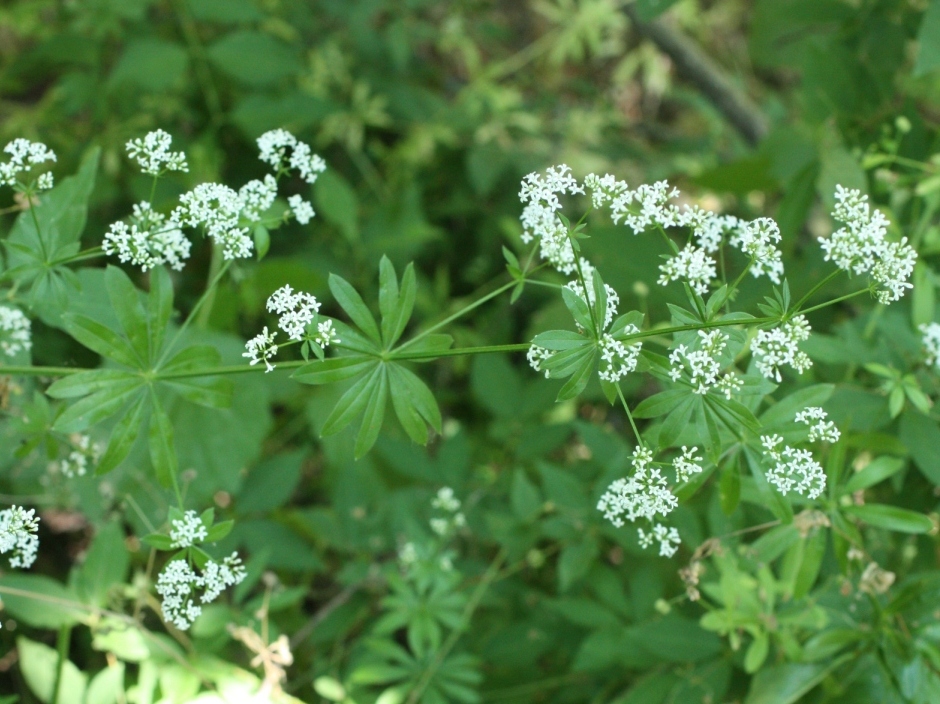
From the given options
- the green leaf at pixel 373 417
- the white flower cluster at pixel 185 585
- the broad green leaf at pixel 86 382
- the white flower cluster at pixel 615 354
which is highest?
the broad green leaf at pixel 86 382

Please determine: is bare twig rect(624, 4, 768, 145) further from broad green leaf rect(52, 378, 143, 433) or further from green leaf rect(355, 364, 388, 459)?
broad green leaf rect(52, 378, 143, 433)

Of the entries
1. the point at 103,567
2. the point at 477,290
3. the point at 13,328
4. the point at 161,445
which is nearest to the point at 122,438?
the point at 161,445

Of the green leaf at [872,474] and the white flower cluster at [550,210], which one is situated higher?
the white flower cluster at [550,210]

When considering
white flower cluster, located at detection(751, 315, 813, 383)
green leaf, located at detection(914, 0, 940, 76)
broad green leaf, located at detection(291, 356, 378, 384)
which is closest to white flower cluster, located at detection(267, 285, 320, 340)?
broad green leaf, located at detection(291, 356, 378, 384)

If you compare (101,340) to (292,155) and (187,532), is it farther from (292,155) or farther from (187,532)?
(292,155)

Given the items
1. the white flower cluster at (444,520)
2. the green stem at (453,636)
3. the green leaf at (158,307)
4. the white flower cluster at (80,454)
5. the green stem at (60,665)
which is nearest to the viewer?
the green leaf at (158,307)

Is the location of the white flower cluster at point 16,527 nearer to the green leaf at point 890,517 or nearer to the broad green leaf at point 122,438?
the broad green leaf at point 122,438

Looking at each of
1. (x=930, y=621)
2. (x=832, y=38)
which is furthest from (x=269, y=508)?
(x=832, y=38)

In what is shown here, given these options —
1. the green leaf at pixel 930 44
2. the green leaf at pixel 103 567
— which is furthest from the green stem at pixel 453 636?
the green leaf at pixel 930 44
